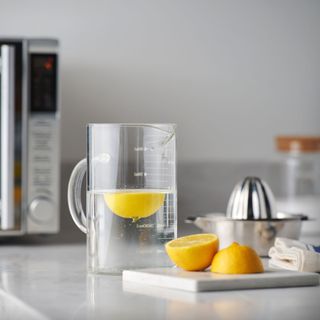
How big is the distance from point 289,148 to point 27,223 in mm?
805

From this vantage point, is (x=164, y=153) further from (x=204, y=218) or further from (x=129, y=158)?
(x=204, y=218)

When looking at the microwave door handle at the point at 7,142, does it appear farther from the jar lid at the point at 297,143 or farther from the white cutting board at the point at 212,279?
the jar lid at the point at 297,143

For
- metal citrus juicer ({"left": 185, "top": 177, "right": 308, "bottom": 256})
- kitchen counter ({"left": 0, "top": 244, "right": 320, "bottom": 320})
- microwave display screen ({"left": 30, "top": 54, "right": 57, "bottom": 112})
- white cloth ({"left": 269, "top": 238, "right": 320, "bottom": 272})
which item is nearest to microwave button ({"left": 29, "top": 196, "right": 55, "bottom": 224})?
microwave display screen ({"left": 30, "top": 54, "right": 57, "bottom": 112})

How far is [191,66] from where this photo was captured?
2062 millimetres

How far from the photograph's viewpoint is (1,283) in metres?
1.06

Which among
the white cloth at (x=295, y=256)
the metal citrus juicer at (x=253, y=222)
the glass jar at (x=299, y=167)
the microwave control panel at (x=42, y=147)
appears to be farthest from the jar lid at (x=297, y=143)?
the white cloth at (x=295, y=256)

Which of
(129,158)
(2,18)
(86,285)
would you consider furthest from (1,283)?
(2,18)

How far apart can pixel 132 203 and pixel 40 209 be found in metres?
0.54

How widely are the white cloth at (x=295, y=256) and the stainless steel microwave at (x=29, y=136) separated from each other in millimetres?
535

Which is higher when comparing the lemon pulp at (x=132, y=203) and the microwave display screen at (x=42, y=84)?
the microwave display screen at (x=42, y=84)

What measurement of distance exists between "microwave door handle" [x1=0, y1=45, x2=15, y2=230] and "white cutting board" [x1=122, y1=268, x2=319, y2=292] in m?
0.57

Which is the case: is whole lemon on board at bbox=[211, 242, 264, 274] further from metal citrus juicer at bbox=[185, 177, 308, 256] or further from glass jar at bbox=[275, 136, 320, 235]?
glass jar at bbox=[275, 136, 320, 235]

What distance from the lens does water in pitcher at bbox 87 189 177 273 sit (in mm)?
1082

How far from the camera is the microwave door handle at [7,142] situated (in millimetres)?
1564
